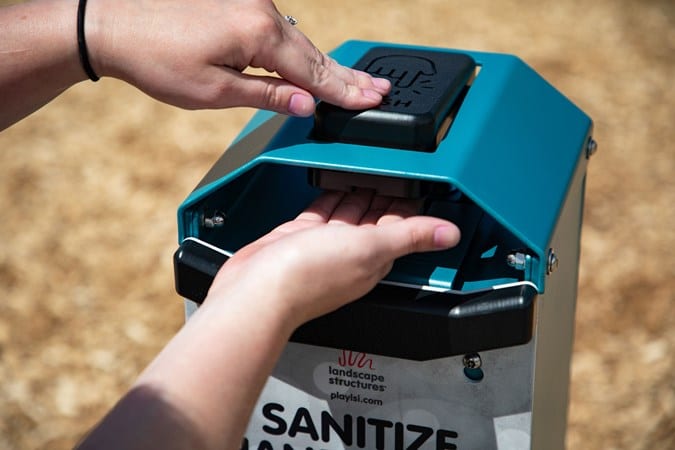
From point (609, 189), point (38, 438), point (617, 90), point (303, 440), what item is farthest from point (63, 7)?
point (617, 90)

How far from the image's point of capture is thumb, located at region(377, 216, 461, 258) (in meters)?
1.10

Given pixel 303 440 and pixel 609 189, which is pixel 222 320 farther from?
pixel 609 189

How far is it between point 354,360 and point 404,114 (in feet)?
1.13

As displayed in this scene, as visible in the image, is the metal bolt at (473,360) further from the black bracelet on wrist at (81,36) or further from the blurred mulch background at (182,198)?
the blurred mulch background at (182,198)

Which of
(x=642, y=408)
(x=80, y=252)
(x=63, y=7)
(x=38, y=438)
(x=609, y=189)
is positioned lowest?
(x=38, y=438)

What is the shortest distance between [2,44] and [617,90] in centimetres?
260

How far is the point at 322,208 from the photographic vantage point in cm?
127

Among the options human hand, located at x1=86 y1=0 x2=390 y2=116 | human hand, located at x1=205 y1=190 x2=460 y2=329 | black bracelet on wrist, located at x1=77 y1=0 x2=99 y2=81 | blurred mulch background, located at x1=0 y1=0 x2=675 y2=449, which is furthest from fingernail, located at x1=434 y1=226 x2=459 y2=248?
blurred mulch background, located at x1=0 y1=0 x2=675 y2=449

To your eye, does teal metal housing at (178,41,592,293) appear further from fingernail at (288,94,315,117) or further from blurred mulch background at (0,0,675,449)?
blurred mulch background at (0,0,675,449)

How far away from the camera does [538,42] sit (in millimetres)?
3654

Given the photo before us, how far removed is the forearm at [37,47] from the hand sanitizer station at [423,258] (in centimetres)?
27

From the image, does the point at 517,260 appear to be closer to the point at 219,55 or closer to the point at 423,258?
the point at 423,258

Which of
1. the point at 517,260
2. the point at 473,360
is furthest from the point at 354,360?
the point at 517,260

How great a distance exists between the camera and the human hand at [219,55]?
122 cm
